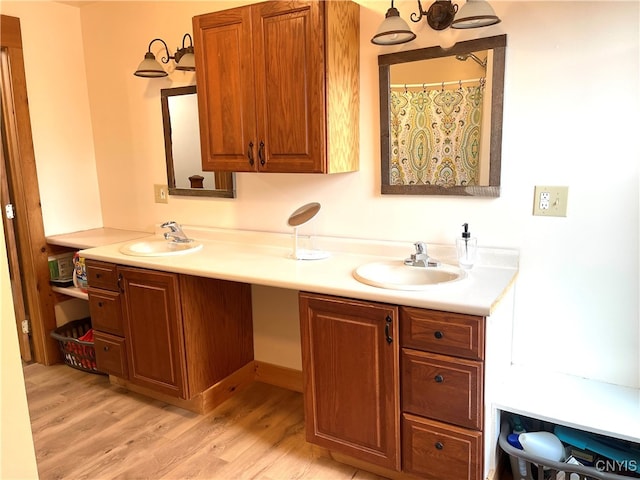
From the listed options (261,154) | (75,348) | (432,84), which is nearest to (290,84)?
(261,154)

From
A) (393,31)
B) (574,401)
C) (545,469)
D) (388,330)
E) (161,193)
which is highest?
(393,31)

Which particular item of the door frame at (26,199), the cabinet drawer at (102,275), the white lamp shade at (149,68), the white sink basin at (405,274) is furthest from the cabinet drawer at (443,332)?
the door frame at (26,199)

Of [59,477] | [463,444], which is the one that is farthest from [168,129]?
[463,444]

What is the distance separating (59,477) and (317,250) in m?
1.49

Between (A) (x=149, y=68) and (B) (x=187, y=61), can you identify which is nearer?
(B) (x=187, y=61)

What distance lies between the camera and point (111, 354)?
2678 millimetres

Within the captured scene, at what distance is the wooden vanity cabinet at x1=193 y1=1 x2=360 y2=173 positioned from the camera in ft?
6.68

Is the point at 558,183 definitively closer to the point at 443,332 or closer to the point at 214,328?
the point at 443,332

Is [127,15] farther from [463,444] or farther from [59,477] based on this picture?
[463,444]

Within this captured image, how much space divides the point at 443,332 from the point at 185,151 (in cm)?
190

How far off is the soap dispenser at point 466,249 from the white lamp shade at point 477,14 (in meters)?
0.78

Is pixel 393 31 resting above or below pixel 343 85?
above

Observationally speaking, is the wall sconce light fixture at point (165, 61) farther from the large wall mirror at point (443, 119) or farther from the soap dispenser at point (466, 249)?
the soap dispenser at point (466, 249)

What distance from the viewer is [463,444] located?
5.59 feet
